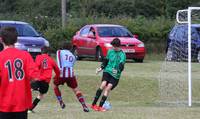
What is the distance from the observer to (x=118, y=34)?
2703 centimetres

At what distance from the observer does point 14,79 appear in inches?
309

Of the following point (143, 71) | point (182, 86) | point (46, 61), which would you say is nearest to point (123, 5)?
point (143, 71)

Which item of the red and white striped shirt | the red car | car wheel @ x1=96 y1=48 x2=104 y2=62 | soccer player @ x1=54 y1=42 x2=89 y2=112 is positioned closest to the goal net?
soccer player @ x1=54 y1=42 x2=89 y2=112

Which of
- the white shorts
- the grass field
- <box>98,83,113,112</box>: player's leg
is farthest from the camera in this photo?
<box>98,83,113,112</box>: player's leg

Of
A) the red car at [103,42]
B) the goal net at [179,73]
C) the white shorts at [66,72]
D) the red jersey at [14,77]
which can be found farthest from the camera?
the red car at [103,42]

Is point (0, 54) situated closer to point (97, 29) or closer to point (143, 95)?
point (143, 95)

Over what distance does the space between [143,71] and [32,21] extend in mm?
16586

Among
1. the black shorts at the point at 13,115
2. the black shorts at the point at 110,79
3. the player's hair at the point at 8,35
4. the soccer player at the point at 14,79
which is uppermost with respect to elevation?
the player's hair at the point at 8,35

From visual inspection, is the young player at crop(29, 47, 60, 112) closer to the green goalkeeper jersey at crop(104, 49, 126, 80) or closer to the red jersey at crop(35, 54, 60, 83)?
the red jersey at crop(35, 54, 60, 83)

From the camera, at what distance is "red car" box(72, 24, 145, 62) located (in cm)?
2608

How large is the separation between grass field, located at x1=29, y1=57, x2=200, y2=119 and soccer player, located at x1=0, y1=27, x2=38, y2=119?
14.1 ft

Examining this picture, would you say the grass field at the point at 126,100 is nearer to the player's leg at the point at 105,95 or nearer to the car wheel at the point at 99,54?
the player's leg at the point at 105,95

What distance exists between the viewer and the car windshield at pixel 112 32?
27.0 metres

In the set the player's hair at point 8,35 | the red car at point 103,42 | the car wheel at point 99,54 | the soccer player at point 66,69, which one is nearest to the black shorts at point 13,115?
the player's hair at point 8,35
